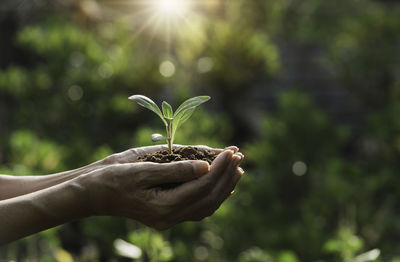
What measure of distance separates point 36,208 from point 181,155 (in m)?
0.42

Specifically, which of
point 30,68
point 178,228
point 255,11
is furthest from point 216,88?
point 178,228

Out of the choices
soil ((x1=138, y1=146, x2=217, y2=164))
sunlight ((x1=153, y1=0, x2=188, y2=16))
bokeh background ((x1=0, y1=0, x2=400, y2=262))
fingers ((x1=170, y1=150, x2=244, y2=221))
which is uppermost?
sunlight ((x1=153, y1=0, x2=188, y2=16))

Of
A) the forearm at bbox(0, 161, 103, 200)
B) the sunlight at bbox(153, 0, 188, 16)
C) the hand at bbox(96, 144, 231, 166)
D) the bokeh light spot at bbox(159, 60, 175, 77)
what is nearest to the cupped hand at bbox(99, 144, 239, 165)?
the hand at bbox(96, 144, 231, 166)

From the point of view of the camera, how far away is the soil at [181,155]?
1.46 m

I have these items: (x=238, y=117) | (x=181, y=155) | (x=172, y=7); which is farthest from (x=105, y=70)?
(x=181, y=155)

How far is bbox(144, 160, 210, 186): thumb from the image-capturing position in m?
1.28

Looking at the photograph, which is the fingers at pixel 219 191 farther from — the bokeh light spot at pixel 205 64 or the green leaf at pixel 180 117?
the bokeh light spot at pixel 205 64

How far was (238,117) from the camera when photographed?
6574 millimetres

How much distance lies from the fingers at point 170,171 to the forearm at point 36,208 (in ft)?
0.55

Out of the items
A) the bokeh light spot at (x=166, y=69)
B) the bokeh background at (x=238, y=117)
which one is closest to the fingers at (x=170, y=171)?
the bokeh background at (x=238, y=117)

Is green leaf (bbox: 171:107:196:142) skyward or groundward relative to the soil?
skyward

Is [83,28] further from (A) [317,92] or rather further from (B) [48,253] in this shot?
(B) [48,253]

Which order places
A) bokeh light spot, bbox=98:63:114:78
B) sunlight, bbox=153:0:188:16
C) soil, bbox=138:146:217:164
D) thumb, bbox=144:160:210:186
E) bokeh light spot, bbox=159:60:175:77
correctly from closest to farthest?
1. thumb, bbox=144:160:210:186
2. soil, bbox=138:146:217:164
3. bokeh light spot, bbox=98:63:114:78
4. bokeh light spot, bbox=159:60:175:77
5. sunlight, bbox=153:0:188:16

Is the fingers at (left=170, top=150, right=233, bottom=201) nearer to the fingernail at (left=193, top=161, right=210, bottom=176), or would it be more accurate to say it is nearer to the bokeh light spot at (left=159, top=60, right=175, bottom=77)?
the fingernail at (left=193, top=161, right=210, bottom=176)
